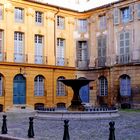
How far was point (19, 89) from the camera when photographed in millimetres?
29016

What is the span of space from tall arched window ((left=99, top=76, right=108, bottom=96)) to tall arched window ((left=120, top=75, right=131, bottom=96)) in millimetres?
1795

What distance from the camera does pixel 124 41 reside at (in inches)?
1164

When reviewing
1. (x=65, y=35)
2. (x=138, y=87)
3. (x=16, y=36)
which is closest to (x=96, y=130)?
(x=138, y=87)

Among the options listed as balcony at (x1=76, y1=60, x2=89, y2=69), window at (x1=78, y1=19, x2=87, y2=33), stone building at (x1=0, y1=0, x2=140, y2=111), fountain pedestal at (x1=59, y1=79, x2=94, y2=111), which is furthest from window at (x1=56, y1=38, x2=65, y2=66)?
fountain pedestal at (x1=59, y1=79, x2=94, y2=111)

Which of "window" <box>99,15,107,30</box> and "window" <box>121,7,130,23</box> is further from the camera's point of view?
"window" <box>99,15,107,30</box>

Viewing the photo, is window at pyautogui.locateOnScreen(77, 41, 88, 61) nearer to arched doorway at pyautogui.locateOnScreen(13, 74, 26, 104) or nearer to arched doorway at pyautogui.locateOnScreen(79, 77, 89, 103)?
arched doorway at pyautogui.locateOnScreen(79, 77, 89, 103)

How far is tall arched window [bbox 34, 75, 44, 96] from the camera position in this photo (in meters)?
30.1

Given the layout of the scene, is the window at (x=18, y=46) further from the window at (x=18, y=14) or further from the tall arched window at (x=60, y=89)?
the tall arched window at (x=60, y=89)

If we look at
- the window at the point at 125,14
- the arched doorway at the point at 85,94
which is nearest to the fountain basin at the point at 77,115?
the window at the point at 125,14

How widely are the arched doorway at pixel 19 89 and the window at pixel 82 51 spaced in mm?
6186

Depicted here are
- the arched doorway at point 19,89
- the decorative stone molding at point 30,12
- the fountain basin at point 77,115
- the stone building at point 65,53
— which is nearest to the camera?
the fountain basin at point 77,115

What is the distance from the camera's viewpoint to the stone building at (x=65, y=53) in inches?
1121

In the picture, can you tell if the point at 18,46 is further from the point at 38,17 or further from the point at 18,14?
the point at 38,17

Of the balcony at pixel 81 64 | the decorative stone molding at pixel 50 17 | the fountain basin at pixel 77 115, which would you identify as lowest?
the fountain basin at pixel 77 115
